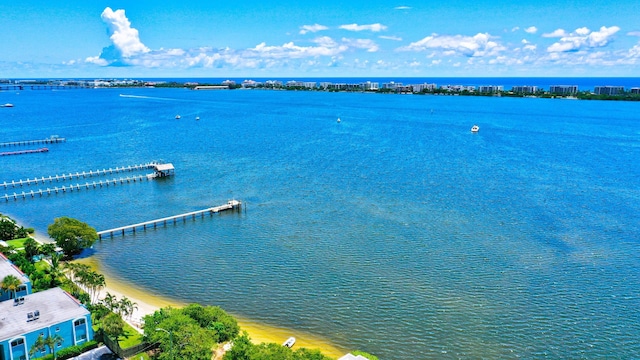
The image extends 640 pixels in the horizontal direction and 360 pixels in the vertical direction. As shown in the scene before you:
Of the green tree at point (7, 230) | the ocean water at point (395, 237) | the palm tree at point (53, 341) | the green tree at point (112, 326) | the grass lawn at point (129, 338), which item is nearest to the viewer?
the palm tree at point (53, 341)

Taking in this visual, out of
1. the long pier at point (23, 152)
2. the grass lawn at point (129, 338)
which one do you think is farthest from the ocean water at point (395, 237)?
the grass lawn at point (129, 338)

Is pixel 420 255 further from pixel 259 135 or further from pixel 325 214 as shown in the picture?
pixel 259 135

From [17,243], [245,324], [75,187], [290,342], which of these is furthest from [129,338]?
[75,187]

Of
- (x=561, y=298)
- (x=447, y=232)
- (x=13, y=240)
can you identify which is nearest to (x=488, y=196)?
(x=447, y=232)

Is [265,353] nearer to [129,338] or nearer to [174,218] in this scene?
[129,338]

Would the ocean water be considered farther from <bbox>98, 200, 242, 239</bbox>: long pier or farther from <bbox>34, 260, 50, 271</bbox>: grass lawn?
<bbox>34, 260, 50, 271</bbox>: grass lawn

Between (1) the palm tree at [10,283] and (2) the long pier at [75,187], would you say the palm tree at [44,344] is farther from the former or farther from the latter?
(2) the long pier at [75,187]
